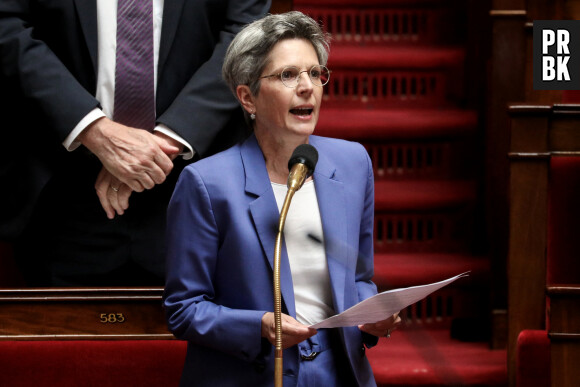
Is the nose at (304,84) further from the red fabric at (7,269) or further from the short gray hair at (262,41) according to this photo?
the red fabric at (7,269)

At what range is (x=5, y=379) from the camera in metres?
1.13

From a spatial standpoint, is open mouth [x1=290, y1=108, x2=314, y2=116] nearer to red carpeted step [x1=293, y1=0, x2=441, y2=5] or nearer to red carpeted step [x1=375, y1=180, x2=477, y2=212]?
red carpeted step [x1=375, y1=180, x2=477, y2=212]

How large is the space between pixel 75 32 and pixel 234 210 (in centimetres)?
41

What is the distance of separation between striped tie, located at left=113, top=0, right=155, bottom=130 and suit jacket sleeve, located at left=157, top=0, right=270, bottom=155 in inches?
1.5

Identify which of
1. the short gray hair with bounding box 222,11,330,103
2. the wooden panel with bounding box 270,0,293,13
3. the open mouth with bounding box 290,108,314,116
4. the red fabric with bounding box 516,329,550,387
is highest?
the wooden panel with bounding box 270,0,293,13

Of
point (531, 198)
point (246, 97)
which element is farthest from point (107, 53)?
point (531, 198)

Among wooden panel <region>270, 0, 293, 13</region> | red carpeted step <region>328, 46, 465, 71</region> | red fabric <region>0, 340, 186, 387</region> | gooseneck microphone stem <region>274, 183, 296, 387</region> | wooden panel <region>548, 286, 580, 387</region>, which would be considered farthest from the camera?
red carpeted step <region>328, 46, 465, 71</region>

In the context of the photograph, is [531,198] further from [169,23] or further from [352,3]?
[352,3]

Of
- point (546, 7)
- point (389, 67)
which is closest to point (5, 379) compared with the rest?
point (389, 67)

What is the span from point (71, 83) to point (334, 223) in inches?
15.9

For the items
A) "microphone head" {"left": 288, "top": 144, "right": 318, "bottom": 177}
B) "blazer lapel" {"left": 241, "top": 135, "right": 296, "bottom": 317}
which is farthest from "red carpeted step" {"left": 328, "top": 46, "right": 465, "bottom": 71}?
"microphone head" {"left": 288, "top": 144, "right": 318, "bottom": 177}

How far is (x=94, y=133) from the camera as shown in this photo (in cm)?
109

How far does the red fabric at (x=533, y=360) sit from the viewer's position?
47.1 inches

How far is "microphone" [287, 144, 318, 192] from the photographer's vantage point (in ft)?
2.46
